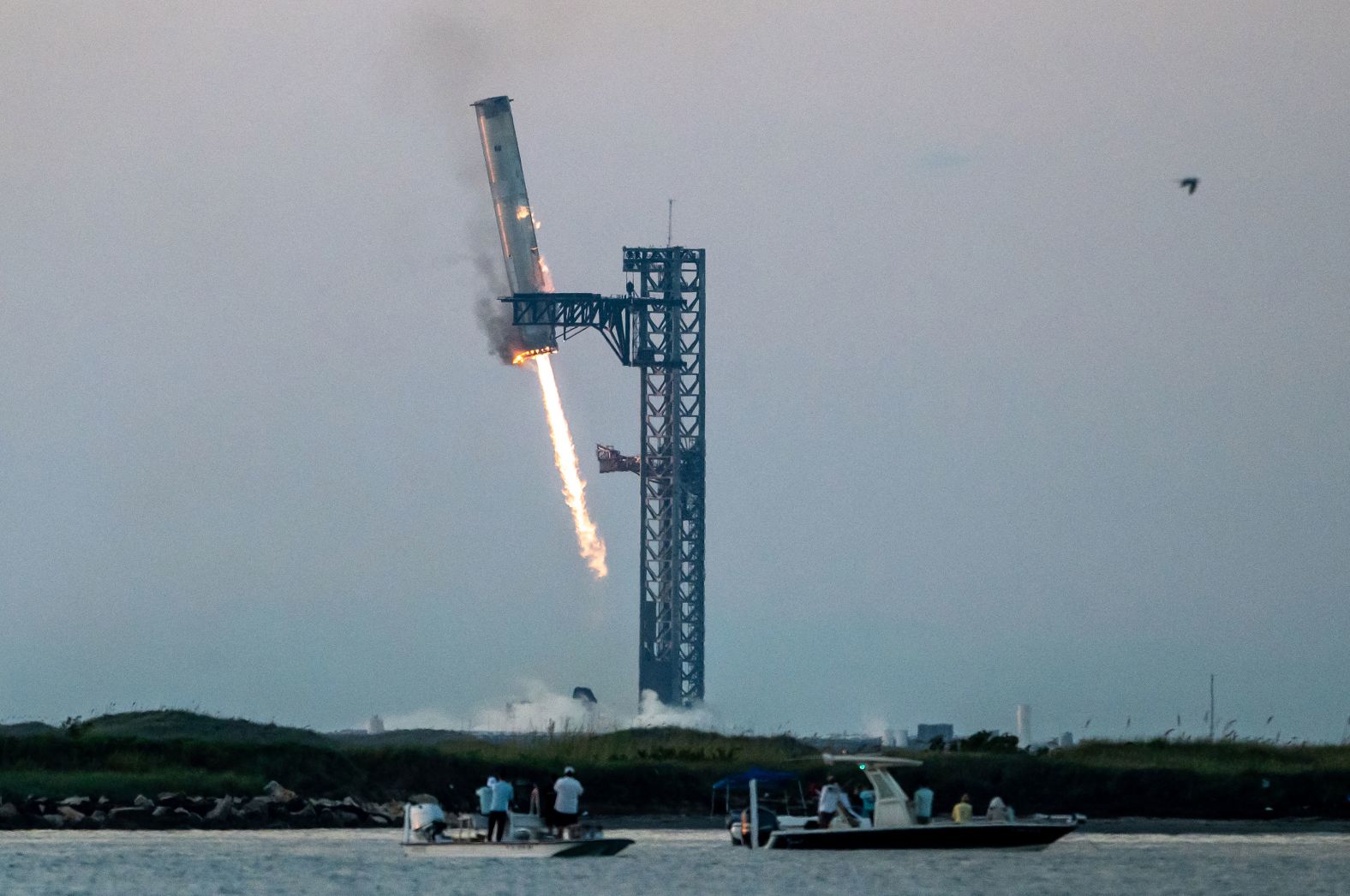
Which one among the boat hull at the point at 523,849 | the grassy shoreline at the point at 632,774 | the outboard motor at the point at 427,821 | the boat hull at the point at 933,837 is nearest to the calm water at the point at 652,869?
the boat hull at the point at 523,849

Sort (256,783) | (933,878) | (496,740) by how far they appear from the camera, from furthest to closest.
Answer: (496,740) < (256,783) < (933,878)

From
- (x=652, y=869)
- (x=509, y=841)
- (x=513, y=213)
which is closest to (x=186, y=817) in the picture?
(x=509, y=841)

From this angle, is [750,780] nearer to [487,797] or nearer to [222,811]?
[487,797]

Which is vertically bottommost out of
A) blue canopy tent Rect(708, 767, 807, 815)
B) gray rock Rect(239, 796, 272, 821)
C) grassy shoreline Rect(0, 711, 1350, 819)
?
gray rock Rect(239, 796, 272, 821)

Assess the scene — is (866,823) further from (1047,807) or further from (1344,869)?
(1047,807)

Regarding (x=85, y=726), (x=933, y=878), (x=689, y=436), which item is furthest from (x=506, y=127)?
(x=933, y=878)

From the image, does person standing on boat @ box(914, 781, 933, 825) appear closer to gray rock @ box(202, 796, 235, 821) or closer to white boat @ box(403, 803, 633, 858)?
white boat @ box(403, 803, 633, 858)

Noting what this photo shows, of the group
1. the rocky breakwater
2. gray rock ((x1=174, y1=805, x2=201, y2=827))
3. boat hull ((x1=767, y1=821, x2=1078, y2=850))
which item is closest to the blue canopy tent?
boat hull ((x1=767, y1=821, x2=1078, y2=850))
